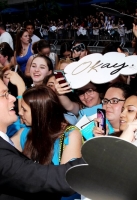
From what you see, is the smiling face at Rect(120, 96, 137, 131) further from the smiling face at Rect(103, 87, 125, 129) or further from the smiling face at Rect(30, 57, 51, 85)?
the smiling face at Rect(30, 57, 51, 85)

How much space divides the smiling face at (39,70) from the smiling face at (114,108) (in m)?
1.10

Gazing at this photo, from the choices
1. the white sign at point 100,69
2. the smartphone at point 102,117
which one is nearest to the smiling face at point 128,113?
the smartphone at point 102,117

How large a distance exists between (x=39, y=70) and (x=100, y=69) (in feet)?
3.45

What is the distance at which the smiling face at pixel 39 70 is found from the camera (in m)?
3.78

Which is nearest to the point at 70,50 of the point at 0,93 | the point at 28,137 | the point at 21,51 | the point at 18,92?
the point at 21,51

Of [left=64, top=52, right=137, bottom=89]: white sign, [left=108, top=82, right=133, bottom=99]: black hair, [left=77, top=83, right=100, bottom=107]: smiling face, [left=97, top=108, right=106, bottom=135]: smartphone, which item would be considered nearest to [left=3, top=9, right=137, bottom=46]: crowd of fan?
[left=77, top=83, right=100, bottom=107]: smiling face

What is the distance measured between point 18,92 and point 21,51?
2.42 m

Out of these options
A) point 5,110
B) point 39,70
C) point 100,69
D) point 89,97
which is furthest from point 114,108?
point 39,70

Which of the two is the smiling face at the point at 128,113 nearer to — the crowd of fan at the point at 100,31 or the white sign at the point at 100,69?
the white sign at the point at 100,69

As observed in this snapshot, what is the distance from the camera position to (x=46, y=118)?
7.11 feet

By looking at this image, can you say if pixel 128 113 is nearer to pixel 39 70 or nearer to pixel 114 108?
pixel 114 108

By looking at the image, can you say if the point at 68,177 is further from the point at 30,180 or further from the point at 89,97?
the point at 89,97

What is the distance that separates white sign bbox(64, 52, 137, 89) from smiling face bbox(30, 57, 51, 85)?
708mm

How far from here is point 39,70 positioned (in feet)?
12.5
